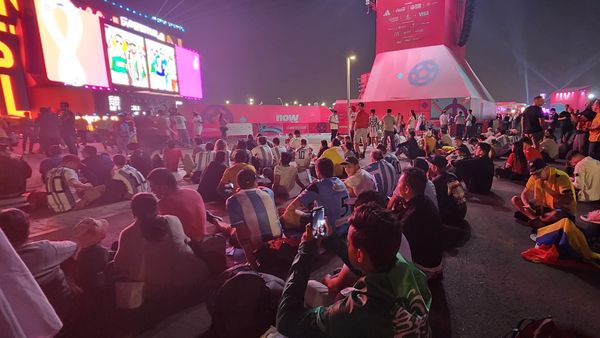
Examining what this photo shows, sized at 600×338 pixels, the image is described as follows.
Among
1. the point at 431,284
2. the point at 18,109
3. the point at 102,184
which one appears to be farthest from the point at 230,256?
the point at 18,109

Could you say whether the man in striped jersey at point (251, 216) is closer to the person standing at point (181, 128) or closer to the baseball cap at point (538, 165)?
the baseball cap at point (538, 165)

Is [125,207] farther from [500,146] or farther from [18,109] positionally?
[18,109]

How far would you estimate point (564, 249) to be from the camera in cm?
401

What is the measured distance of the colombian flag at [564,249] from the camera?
388 cm

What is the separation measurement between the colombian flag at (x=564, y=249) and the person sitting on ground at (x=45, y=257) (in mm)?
5422

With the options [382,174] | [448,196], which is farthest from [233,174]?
[448,196]

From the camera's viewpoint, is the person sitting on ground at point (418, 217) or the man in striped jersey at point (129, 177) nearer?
the person sitting on ground at point (418, 217)

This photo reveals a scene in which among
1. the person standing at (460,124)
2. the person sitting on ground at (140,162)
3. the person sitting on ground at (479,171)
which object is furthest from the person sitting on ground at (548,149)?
the person sitting on ground at (140,162)

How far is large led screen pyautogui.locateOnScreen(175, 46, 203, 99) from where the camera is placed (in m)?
29.5

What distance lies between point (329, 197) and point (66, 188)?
591 cm

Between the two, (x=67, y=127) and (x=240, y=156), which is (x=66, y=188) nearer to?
(x=240, y=156)

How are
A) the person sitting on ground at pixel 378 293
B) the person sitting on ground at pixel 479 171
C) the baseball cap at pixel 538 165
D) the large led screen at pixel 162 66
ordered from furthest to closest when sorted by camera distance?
the large led screen at pixel 162 66, the person sitting on ground at pixel 479 171, the baseball cap at pixel 538 165, the person sitting on ground at pixel 378 293

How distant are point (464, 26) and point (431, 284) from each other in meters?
26.9

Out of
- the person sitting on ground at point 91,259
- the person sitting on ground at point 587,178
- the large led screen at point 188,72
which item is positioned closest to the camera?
the person sitting on ground at point 91,259
